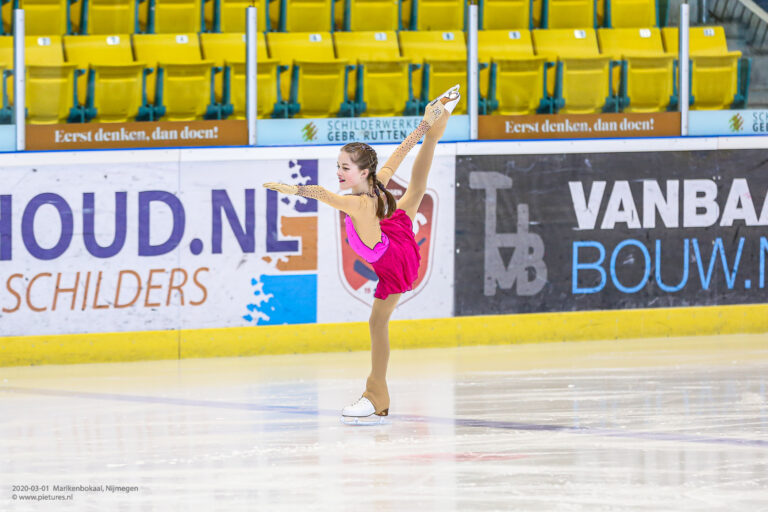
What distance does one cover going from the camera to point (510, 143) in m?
10.5

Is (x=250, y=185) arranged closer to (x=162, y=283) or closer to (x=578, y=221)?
(x=162, y=283)

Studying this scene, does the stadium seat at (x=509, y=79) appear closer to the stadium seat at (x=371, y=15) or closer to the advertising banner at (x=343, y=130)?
the advertising banner at (x=343, y=130)

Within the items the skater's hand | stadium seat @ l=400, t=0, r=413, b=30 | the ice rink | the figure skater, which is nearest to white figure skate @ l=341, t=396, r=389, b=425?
the figure skater

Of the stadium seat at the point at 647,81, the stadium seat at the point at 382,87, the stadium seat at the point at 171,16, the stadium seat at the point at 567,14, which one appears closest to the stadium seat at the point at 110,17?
the stadium seat at the point at 171,16

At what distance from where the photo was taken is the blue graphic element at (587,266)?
Answer: 34.9ft

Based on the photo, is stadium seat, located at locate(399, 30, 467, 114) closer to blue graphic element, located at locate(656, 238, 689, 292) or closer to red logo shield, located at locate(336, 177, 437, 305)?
red logo shield, located at locate(336, 177, 437, 305)

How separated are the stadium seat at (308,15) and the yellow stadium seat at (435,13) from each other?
702 millimetres

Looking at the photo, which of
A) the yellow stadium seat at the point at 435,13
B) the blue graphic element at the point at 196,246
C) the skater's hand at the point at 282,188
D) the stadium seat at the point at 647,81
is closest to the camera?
the skater's hand at the point at 282,188

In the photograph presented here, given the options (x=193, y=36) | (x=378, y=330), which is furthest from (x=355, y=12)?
(x=378, y=330)

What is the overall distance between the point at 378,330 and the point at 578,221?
3884 mm

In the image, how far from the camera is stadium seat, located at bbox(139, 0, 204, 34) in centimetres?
1145

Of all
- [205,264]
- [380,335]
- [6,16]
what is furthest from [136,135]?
[380,335]

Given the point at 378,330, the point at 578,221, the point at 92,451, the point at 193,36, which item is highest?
the point at 193,36

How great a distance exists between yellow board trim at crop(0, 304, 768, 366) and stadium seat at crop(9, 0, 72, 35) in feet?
10.0
